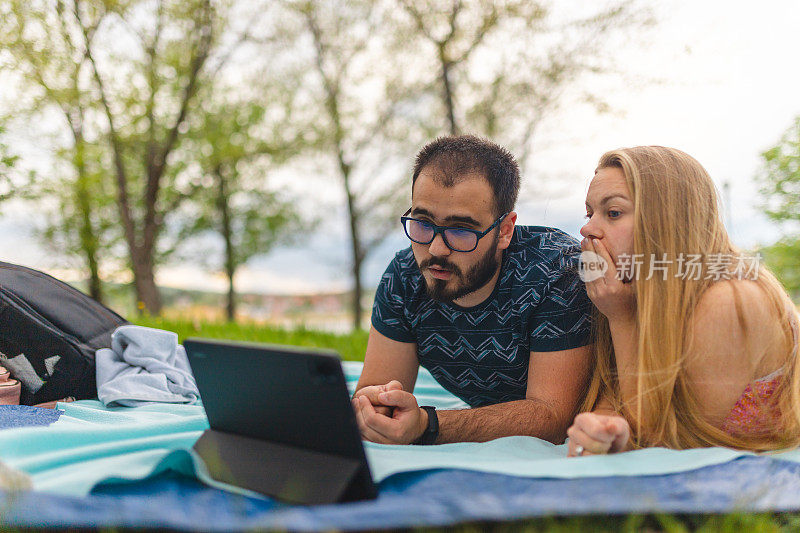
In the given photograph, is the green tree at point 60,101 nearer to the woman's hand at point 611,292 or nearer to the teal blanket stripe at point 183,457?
the teal blanket stripe at point 183,457

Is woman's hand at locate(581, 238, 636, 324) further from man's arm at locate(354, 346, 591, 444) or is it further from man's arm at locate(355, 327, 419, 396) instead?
man's arm at locate(355, 327, 419, 396)

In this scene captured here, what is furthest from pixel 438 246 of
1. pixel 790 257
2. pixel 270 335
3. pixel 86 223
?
pixel 86 223

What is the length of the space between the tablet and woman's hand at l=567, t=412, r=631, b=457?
0.64 metres

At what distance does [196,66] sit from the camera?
31.2 feet

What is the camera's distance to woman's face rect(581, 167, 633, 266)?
2062mm

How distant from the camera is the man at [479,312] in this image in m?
2.29

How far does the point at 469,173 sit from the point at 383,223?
9.24 m

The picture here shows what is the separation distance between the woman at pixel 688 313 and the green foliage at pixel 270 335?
340cm

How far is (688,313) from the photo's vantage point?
201cm

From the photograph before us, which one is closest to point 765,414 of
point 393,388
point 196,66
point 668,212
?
point 668,212

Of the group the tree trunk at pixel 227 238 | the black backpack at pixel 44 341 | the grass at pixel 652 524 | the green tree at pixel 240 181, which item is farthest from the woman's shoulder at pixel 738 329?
the tree trunk at pixel 227 238

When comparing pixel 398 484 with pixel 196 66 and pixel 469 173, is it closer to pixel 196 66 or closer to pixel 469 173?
pixel 469 173

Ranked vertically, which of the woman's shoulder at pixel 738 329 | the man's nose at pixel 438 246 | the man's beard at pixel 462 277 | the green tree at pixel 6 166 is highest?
the green tree at pixel 6 166

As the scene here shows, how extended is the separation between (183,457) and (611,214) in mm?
1546
